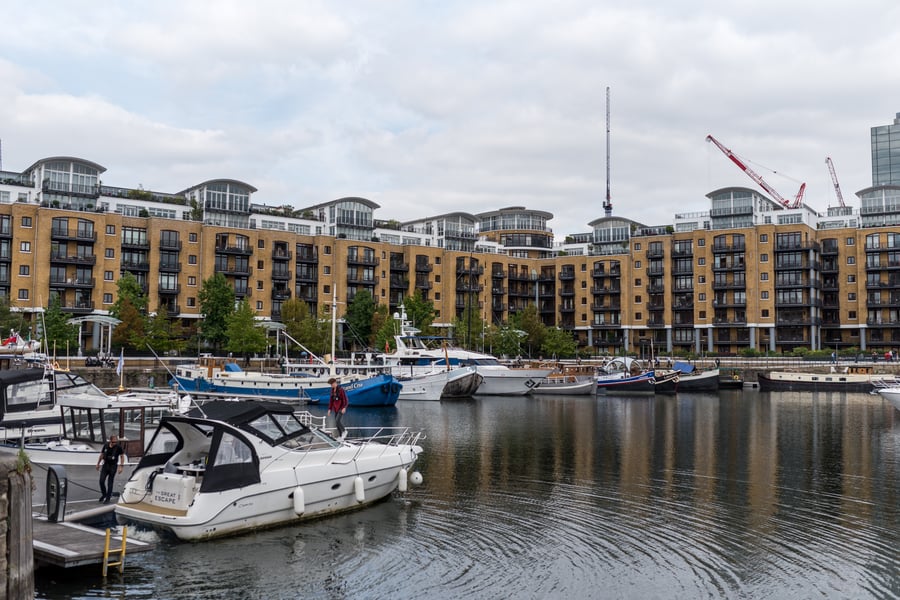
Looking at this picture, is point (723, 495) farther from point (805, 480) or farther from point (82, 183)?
point (82, 183)

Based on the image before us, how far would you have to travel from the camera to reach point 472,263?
108625 mm

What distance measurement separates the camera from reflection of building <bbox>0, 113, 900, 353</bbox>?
83625mm

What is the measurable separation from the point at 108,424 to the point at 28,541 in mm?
10643

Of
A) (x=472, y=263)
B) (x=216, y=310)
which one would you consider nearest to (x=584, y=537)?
(x=216, y=310)

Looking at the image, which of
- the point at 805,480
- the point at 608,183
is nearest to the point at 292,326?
the point at 805,480

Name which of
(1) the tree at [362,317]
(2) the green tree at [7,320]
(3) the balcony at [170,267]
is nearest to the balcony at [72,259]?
(3) the balcony at [170,267]

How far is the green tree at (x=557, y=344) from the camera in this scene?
97125mm

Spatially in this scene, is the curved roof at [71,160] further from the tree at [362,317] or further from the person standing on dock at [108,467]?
the person standing on dock at [108,467]

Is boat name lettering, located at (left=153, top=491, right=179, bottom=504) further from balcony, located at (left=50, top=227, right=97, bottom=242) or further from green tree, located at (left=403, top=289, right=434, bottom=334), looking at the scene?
balcony, located at (left=50, top=227, right=97, bottom=242)

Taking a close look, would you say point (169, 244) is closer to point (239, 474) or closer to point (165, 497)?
point (165, 497)

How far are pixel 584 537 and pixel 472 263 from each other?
91833 millimetres

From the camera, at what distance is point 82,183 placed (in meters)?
89.6

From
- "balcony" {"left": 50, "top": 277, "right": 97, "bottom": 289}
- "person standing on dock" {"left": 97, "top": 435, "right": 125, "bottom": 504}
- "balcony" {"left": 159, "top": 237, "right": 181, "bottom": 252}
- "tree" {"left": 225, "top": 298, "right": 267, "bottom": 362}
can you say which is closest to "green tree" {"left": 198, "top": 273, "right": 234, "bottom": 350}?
"tree" {"left": 225, "top": 298, "right": 267, "bottom": 362}

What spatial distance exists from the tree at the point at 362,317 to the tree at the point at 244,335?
65.2 feet
